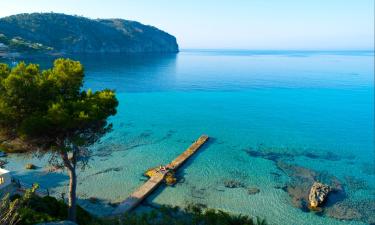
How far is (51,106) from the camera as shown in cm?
1830

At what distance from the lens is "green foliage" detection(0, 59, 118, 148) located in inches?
699

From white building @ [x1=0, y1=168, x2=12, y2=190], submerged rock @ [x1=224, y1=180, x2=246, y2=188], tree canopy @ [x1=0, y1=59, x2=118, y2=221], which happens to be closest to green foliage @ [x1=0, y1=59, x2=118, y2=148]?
tree canopy @ [x1=0, y1=59, x2=118, y2=221]

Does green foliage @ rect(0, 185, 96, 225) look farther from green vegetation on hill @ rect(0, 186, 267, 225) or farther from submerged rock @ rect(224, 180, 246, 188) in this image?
submerged rock @ rect(224, 180, 246, 188)

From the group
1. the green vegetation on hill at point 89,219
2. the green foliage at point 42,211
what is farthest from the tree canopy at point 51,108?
the green vegetation on hill at point 89,219

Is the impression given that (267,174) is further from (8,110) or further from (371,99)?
(371,99)

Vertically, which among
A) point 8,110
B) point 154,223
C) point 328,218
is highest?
point 8,110

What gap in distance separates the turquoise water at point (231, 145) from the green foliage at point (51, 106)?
319cm

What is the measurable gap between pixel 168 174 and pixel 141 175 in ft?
9.43

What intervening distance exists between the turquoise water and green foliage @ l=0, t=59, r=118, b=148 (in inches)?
125

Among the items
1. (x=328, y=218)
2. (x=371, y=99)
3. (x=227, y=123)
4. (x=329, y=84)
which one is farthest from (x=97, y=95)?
(x=329, y=84)

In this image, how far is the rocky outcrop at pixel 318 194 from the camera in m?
29.3

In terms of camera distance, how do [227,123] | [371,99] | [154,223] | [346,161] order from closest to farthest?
[154,223] < [346,161] < [227,123] < [371,99]

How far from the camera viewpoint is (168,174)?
34094mm

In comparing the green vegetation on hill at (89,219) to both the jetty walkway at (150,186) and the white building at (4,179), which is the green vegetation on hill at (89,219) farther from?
the jetty walkway at (150,186)
